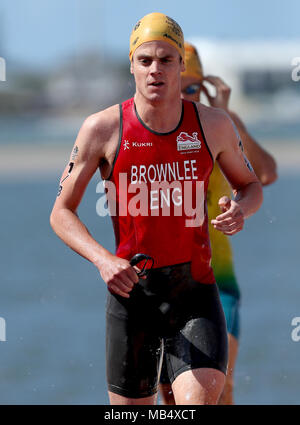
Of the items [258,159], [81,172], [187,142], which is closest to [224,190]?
[258,159]

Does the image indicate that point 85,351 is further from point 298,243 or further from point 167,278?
point 298,243

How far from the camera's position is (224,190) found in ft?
18.0

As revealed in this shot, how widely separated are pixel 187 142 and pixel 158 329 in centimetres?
93

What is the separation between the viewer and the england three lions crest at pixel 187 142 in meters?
4.21

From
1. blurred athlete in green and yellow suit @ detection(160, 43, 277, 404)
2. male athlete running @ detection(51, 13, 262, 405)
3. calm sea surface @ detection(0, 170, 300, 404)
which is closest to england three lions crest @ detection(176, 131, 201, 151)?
male athlete running @ detection(51, 13, 262, 405)

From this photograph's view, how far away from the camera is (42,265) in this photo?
17.0 meters

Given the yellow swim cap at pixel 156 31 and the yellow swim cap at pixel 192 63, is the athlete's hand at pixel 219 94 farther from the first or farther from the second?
the yellow swim cap at pixel 156 31

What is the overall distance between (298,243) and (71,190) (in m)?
14.6

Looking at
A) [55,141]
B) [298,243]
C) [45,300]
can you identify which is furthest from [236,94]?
[45,300]

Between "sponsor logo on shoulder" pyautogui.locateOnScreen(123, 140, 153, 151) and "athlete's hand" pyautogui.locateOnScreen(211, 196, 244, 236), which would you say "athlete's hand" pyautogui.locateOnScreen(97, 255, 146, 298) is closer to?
"athlete's hand" pyautogui.locateOnScreen(211, 196, 244, 236)

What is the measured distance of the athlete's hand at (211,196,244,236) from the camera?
400cm

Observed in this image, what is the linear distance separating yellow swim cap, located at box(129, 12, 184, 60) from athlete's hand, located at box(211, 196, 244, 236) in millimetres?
807

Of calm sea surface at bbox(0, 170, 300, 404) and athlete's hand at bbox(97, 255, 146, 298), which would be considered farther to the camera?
calm sea surface at bbox(0, 170, 300, 404)

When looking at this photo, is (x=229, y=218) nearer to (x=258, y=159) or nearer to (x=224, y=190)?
(x=224, y=190)
